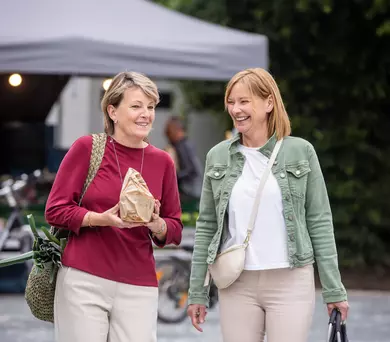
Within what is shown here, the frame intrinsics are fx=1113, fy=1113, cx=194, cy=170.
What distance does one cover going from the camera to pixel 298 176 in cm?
462

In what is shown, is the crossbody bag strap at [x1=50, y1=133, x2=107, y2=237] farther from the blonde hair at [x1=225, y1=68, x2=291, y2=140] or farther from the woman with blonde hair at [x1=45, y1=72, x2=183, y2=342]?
the blonde hair at [x1=225, y1=68, x2=291, y2=140]

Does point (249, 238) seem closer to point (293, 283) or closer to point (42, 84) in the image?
point (293, 283)

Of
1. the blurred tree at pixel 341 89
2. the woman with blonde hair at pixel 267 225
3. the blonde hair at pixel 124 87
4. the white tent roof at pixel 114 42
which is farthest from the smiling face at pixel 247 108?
the blurred tree at pixel 341 89

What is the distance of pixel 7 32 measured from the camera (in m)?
9.41

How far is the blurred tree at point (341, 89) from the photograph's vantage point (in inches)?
530

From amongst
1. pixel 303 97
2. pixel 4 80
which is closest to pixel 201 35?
pixel 4 80

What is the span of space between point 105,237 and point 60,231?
279mm

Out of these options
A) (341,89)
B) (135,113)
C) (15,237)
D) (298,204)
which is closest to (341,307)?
(298,204)

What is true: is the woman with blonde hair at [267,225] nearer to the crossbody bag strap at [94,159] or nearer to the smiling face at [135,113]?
the smiling face at [135,113]

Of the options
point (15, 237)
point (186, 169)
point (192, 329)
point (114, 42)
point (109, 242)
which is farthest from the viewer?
point (15, 237)

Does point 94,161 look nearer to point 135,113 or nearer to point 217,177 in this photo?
point 135,113

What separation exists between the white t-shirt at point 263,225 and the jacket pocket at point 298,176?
6 cm

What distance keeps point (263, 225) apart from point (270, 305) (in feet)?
1.08

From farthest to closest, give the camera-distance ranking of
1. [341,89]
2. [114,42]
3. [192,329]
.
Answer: [341,89]
[192,329]
[114,42]
